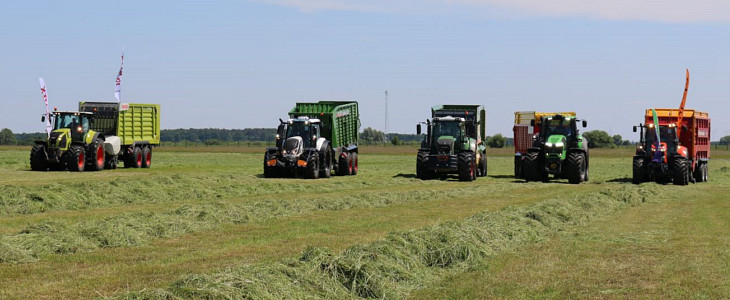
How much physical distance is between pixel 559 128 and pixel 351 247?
21.8 m

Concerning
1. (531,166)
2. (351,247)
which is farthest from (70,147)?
(351,247)

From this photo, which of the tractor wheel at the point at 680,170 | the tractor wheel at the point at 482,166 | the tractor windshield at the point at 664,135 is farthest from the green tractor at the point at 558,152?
Result: the tractor wheel at the point at 482,166

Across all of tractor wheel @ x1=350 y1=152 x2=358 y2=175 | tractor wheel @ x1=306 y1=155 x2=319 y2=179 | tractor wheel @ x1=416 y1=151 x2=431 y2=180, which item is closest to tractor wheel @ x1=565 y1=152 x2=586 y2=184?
tractor wheel @ x1=416 y1=151 x2=431 y2=180

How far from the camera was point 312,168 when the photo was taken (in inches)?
1178

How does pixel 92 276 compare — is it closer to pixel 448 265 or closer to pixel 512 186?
pixel 448 265

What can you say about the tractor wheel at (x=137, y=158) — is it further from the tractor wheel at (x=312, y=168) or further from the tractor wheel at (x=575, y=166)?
the tractor wheel at (x=575, y=166)

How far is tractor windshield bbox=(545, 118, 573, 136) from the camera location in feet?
102

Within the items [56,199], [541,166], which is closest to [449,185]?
[541,166]

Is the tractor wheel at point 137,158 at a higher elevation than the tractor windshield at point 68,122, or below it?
below

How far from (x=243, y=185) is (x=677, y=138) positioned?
50.9 feet

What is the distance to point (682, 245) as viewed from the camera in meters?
12.8

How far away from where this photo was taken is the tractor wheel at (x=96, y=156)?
106 feet

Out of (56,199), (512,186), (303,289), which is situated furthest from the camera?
(512,186)

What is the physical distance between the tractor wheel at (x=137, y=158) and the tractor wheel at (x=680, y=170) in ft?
69.4
